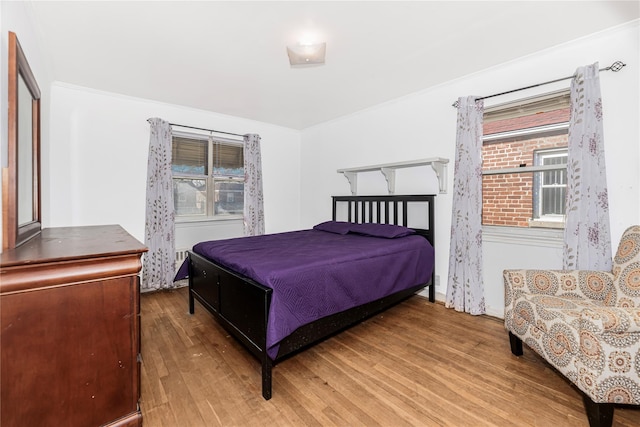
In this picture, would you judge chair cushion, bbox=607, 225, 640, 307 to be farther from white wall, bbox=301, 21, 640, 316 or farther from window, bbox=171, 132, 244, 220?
window, bbox=171, 132, 244, 220

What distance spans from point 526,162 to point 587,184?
1.99ft

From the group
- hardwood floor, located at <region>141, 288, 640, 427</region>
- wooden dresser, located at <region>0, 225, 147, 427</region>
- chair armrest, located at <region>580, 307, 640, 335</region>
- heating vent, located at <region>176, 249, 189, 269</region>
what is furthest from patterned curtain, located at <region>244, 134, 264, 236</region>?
chair armrest, located at <region>580, 307, 640, 335</region>

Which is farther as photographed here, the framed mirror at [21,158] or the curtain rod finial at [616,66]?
the curtain rod finial at [616,66]

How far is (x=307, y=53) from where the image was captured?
2.28 metres

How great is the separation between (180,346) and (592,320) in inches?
104

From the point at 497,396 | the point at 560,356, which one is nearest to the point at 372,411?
the point at 497,396

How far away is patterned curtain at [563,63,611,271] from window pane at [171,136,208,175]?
4218 mm

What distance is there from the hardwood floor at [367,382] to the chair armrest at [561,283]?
1.67 ft

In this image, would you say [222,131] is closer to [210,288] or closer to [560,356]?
Answer: [210,288]

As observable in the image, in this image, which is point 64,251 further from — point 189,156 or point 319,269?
point 189,156

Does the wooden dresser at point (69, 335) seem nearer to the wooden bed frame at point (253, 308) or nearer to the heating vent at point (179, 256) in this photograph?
the wooden bed frame at point (253, 308)

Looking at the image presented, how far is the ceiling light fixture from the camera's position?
88.0 inches

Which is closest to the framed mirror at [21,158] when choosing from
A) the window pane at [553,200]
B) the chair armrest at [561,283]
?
the chair armrest at [561,283]

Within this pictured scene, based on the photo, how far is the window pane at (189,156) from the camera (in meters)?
3.94
